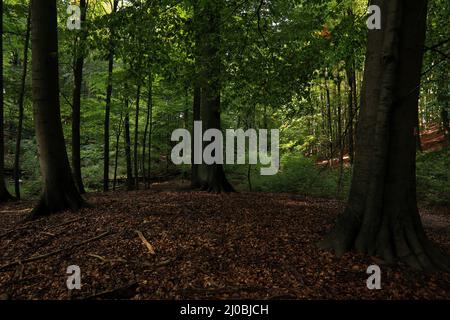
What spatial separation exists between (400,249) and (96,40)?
6149mm

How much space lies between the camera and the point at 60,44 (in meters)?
13.2

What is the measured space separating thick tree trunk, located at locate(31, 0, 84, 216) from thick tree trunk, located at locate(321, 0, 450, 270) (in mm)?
6198

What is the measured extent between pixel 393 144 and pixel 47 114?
7299mm

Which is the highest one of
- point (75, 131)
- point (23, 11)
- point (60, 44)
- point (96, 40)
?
point (23, 11)

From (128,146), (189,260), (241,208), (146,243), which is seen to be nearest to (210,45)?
(241,208)

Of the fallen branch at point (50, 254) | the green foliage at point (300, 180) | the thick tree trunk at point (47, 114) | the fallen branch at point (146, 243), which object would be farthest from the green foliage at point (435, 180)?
the thick tree trunk at point (47, 114)

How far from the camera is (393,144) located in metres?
4.84

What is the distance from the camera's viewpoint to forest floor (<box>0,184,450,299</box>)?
12.8 ft

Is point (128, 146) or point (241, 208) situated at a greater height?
point (128, 146)

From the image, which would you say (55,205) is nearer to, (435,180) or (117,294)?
(117,294)

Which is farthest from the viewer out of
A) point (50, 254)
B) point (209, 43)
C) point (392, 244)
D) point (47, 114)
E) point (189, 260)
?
point (47, 114)

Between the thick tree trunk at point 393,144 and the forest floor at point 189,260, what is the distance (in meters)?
0.42

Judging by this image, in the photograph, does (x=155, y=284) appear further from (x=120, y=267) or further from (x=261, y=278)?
(x=261, y=278)
